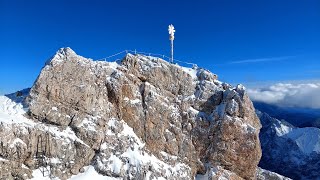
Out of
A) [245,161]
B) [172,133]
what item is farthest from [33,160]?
[245,161]

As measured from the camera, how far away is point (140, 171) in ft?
221

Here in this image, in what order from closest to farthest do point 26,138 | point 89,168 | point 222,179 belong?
1. point 26,138
2. point 89,168
3. point 222,179

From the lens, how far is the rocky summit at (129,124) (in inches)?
2467

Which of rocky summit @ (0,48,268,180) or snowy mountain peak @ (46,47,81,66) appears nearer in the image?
rocky summit @ (0,48,268,180)

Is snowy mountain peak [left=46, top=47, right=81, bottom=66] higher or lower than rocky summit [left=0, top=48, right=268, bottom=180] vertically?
higher

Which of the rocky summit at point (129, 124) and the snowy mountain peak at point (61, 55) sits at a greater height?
the snowy mountain peak at point (61, 55)

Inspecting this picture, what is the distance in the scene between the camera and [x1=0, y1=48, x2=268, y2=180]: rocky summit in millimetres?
62656

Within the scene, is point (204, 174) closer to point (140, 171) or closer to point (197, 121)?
point (197, 121)

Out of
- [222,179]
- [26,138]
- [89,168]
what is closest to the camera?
[26,138]

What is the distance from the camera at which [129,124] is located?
7275cm

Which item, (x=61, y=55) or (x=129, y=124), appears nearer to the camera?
(x=61, y=55)

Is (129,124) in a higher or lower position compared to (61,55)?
lower

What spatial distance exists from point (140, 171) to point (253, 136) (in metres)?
22.9

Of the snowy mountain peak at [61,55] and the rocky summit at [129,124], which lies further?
the snowy mountain peak at [61,55]
